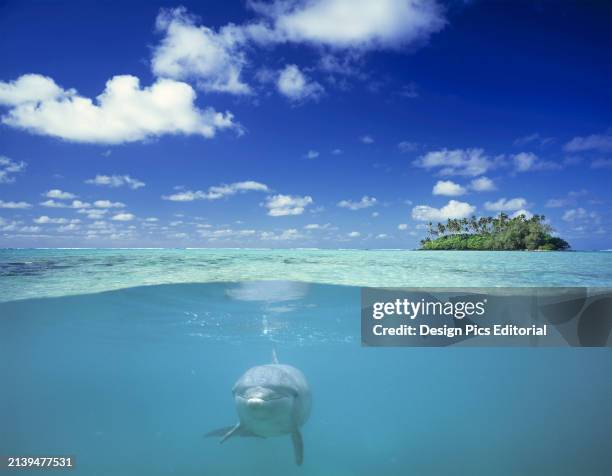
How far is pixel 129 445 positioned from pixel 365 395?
38.4 m

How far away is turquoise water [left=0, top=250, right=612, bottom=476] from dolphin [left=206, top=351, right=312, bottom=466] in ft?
13.1

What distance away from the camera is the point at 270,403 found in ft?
21.7

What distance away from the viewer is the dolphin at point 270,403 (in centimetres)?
666

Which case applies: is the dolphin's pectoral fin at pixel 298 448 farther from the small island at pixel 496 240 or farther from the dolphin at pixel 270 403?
the small island at pixel 496 240

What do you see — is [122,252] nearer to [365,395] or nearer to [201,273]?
[201,273]

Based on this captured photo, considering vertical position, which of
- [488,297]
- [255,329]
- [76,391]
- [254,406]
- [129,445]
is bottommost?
[76,391]

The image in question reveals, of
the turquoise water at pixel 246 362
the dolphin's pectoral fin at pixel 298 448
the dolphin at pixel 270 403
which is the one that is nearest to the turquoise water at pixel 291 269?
the turquoise water at pixel 246 362

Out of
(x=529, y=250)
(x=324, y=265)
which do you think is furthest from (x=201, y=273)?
(x=529, y=250)

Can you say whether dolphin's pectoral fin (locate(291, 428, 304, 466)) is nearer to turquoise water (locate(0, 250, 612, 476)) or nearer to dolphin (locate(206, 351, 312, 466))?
dolphin (locate(206, 351, 312, 466))

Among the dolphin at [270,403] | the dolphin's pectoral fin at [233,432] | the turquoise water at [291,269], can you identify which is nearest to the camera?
the dolphin at [270,403]

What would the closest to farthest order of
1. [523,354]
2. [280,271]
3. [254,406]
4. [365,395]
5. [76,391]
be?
1. [254,406]
2. [280,271]
3. [523,354]
4. [76,391]
5. [365,395]

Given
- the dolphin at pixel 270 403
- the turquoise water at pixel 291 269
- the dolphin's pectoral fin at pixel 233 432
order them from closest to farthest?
the dolphin at pixel 270 403 → the dolphin's pectoral fin at pixel 233 432 → the turquoise water at pixel 291 269

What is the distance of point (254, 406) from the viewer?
6520 millimetres

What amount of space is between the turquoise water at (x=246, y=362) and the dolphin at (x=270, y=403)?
4003 mm
